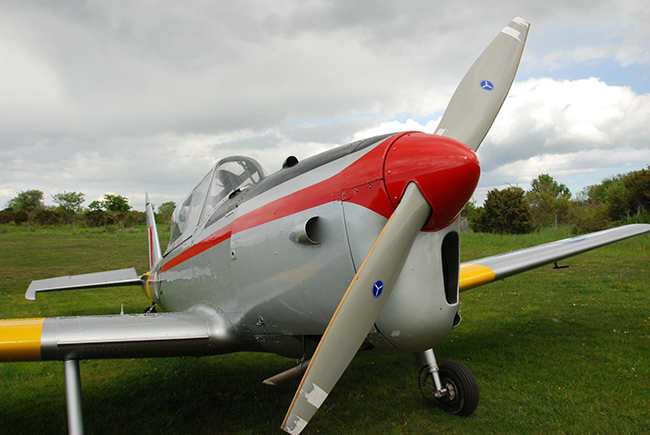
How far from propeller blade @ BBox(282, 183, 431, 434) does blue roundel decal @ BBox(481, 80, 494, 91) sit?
159cm

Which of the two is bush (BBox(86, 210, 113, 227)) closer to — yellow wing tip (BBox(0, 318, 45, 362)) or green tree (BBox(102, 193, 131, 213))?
green tree (BBox(102, 193, 131, 213))

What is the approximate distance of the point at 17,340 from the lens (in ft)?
7.97

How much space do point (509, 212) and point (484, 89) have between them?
22.1 m

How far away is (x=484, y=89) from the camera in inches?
111

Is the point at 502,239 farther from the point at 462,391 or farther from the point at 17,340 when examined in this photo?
the point at 17,340

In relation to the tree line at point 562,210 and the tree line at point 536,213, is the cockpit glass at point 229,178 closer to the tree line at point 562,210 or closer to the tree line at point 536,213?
the tree line at point 536,213

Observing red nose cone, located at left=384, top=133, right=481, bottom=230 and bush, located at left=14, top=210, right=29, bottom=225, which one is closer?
red nose cone, located at left=384, top=133, right=481, bottom=230

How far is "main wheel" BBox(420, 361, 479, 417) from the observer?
3152 mm

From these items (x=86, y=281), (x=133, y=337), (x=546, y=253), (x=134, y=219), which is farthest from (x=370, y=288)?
(x=134, y=219)

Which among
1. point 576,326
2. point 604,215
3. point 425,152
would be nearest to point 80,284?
point 425,152

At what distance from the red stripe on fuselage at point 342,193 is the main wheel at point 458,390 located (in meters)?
2.02

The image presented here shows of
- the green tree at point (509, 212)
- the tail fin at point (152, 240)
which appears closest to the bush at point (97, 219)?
the green tree at point (509, 212)

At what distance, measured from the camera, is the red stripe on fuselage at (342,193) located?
1.95 metres

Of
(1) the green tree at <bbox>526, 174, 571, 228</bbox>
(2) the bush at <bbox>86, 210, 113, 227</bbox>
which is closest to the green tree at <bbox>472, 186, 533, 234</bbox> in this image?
(1) the green tree at <bbox>526, 174, 571, 228</bbox>
